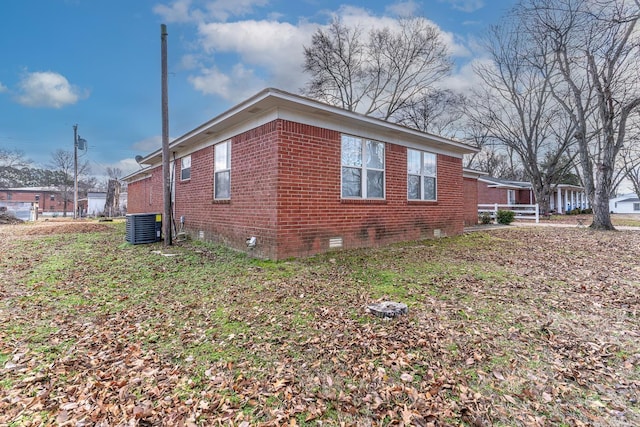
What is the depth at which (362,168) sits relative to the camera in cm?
774


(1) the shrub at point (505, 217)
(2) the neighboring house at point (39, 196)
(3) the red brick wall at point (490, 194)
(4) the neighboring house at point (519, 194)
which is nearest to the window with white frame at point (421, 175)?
(1) the shrub at point (505, 217)

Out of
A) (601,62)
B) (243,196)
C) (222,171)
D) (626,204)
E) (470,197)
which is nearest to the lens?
(243,196)

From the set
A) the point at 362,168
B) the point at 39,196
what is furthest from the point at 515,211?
the point at 39,196

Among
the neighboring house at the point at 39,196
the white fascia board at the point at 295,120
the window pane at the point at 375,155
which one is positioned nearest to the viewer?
the white fascia board at the point at 295,120

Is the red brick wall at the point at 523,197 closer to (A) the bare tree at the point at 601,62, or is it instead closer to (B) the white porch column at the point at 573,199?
(B) the white porch column at the point at 573,199

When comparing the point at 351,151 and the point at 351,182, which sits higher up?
the point at 351,151

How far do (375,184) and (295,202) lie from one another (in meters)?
2.75

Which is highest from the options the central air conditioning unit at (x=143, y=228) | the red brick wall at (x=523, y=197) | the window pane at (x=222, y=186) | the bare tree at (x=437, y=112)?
the bare tree at (x=437, y=112)

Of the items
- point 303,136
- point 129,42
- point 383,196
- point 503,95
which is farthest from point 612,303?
point 503,95

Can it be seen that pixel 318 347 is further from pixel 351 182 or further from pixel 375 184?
pixel 375 184

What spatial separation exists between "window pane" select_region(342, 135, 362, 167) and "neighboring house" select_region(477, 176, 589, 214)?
21.2m

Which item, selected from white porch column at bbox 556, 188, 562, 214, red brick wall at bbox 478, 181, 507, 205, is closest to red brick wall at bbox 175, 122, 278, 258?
red brick wall at bbox 478, 181, 507, 205

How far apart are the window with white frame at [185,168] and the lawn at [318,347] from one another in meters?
5.37

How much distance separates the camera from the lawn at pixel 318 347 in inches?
78.2
